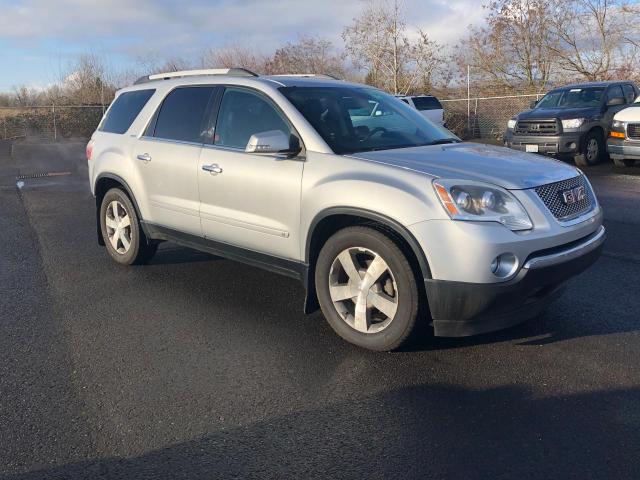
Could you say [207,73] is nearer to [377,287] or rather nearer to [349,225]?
[349,225]

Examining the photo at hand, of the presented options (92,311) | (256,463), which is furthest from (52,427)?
(92,311)

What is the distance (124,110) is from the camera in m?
6.50

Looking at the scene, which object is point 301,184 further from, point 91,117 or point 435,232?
point 91,117

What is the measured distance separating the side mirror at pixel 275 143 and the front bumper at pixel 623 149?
401 inches

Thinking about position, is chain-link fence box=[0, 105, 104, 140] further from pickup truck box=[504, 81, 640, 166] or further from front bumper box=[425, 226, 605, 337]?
front bumper box=[425, 226, 605, 337]

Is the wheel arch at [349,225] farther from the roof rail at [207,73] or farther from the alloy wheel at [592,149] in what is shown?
→ the alloy wheel at [592,149]

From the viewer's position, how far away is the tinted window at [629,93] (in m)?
15.2

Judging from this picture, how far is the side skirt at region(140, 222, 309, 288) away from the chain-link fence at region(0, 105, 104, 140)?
28430mm

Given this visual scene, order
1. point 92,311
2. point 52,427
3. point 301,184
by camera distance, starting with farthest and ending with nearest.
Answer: point 92,311, point 301,184, point 52,427

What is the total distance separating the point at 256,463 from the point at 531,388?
1639mm

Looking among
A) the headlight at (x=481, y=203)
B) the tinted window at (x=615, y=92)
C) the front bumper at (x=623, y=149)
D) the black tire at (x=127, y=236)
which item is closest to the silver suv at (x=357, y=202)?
the headlight at (x=481, y=203)

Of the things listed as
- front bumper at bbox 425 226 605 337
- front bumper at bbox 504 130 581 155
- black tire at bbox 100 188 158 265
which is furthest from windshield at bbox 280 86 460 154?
front bumper at bbox 504 130 581 155

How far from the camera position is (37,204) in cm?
1096

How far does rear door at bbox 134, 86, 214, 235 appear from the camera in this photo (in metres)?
5.39
